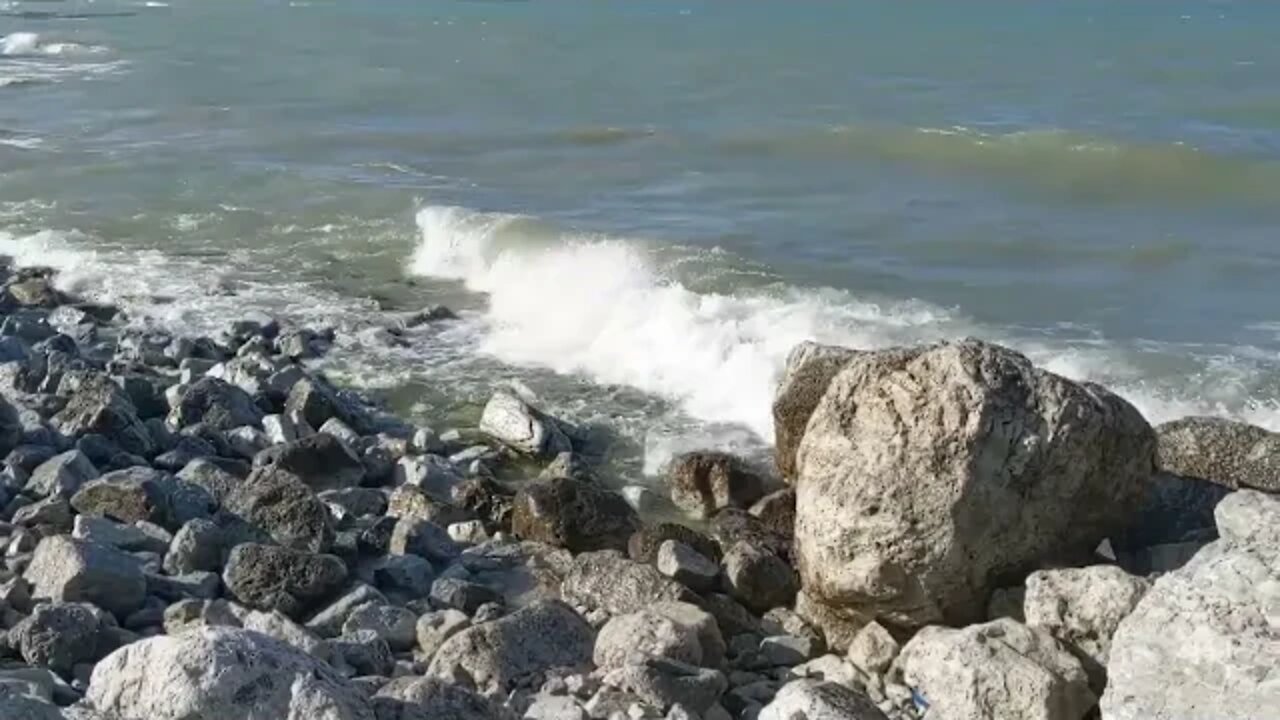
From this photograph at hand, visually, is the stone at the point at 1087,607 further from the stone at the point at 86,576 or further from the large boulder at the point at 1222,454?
the stone at the point at 86,576

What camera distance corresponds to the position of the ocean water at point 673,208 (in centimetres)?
1443

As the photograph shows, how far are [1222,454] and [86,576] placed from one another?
6.51 metres

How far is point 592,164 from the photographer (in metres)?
25.0

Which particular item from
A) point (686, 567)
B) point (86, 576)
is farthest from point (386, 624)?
point (686, 567)

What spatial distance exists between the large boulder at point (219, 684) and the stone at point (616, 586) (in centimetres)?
291

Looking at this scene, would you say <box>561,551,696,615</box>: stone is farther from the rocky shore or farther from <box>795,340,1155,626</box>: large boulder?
<box>795,340,1155,626</box>: large boulder

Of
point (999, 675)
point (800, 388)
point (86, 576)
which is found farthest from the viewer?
point (800, 388)

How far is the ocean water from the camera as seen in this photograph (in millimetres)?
14430

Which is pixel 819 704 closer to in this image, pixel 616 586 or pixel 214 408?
pixel 616 586

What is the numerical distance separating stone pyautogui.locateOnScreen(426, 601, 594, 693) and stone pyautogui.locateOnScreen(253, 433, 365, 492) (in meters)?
3.52

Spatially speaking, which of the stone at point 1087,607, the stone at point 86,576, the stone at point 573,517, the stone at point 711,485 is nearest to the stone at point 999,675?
the stone at point 1087,607

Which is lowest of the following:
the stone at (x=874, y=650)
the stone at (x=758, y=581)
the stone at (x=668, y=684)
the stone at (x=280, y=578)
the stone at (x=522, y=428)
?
the stone at (x=522, y=428)

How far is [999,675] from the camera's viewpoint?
694 cm

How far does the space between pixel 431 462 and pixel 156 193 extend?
12.6 metres
